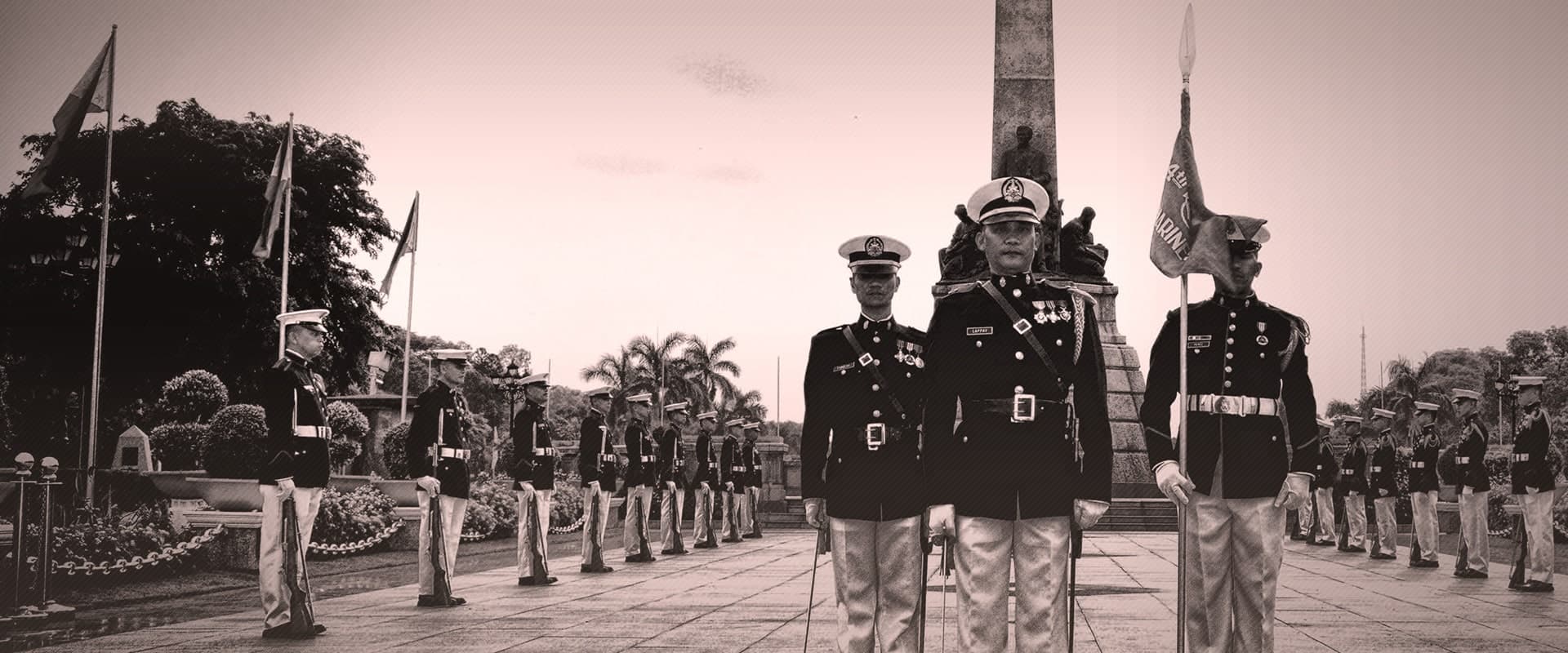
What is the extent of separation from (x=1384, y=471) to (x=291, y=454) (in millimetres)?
14673

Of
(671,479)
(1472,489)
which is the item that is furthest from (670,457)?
(1472,489)

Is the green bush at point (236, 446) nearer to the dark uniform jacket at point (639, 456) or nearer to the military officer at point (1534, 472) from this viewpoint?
the dark uniform jacket at point (639, 456)

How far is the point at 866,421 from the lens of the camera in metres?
6.35

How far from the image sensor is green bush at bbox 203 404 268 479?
20906mm

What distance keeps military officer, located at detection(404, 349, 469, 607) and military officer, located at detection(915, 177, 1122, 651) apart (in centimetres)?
638

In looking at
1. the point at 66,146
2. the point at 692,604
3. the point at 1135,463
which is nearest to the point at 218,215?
the point at 66,146

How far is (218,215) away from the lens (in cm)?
3950

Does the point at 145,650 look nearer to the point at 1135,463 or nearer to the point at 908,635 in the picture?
the point at 908,635

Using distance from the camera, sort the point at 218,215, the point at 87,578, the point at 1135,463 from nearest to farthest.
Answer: the point at 87,578 < the point at 1135,463 < the point at 218,215

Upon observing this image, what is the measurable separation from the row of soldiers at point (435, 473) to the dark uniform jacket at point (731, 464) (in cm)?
461

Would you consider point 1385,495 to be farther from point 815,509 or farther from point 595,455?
point 815,509

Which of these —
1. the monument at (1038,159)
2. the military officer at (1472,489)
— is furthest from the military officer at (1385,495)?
the monument at (1038,159)

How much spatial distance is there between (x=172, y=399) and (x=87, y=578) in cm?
1772

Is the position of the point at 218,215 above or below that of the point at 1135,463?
above
